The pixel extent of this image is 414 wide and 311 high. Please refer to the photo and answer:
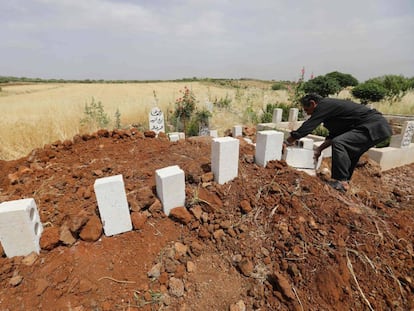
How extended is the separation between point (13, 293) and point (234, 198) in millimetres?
1674

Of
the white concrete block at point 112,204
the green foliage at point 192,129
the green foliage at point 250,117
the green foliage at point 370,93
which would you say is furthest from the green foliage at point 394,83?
the white concrete block at point 112,204

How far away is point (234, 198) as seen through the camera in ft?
6.71

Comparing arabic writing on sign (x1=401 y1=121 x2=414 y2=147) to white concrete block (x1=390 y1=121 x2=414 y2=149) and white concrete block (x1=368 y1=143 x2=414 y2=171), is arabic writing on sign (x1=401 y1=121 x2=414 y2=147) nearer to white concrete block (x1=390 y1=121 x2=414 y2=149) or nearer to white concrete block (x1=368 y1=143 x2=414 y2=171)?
white concrete block (x1=390 y1=121 x2=414 y2=149)

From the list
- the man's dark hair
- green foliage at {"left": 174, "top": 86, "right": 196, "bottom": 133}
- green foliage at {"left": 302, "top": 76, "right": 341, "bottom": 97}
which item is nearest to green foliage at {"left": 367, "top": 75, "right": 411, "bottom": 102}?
green foliage at {"left": 302, "top": 76, "right": 341, "bottom": 97}

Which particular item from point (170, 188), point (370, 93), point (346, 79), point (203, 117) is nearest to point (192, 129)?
point (203, 117)

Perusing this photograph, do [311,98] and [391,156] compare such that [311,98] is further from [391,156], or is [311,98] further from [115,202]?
[391,156]

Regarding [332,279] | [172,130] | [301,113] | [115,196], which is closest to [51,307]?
[115,196]

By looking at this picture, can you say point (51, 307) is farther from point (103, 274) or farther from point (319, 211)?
point (319, 211)

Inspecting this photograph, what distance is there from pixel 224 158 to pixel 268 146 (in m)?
0.57

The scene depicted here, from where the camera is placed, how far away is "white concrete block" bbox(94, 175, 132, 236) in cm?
156

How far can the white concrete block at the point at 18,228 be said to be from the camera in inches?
53.7

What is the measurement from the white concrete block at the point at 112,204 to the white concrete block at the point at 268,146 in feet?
4.84

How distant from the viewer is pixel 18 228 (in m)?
1.40

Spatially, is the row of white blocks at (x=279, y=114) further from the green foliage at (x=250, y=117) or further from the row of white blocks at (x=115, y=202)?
the row of white blocks at (x=115, y=202)
